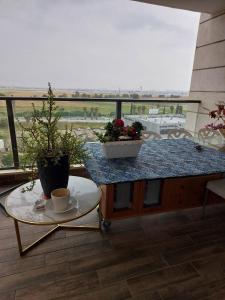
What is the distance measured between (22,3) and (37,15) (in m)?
0.23

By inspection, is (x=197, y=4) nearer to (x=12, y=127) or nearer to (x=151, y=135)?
(x=151, y=135)

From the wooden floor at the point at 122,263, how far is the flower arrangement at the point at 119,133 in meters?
0.80

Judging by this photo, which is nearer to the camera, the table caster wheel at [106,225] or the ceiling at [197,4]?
the table caster wheel at [106,225]

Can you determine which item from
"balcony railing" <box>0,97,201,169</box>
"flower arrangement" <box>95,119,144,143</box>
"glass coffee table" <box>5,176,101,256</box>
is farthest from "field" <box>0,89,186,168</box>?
"glass coffee table" <box>5,176,101,256</box>

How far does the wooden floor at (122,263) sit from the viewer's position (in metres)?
1.20

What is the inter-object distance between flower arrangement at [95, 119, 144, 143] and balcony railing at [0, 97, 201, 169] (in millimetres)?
357

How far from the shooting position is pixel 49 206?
3.93 feet

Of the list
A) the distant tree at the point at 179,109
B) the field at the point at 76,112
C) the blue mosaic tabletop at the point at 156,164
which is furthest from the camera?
the distant tree at the point at 179,109

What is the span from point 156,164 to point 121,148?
1.06 feet

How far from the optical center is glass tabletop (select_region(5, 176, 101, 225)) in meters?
1.10

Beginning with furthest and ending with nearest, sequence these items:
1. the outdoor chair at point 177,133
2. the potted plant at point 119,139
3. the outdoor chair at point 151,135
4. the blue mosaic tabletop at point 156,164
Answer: the outdoor chair at point 177,133 < the outdoor chair at point 151,135 < the potted plant at point 119,139 < the blue mosaic tabletop at point 156,164

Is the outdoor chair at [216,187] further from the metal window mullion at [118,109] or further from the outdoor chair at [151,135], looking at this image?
the metal window mullion at [118,109]

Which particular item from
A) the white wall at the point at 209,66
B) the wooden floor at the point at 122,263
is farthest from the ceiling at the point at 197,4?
the wooden floor at the point at 122,263

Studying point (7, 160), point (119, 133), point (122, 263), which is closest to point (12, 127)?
point (7, 160)
